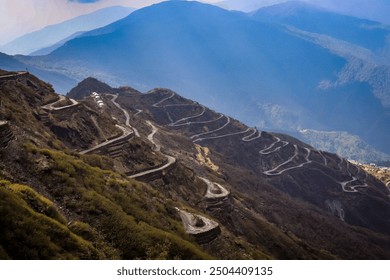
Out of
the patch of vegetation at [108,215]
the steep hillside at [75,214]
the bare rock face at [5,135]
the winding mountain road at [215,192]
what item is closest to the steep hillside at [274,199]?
the winding mountain road at [215,192]

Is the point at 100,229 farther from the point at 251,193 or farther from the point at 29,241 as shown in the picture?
the point at 251,193

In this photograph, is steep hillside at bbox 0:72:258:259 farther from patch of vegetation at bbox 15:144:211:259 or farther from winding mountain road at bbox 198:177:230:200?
winding mountain road at bbox 198:177:230:200

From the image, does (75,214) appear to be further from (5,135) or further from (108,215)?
(5,135)

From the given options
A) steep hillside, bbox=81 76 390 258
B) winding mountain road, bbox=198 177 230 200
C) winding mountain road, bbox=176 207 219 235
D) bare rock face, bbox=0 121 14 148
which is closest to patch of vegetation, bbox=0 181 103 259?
bare rock face, bbox=0 121 14 148

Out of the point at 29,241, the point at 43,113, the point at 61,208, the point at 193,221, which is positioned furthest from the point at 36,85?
the point at 29,241

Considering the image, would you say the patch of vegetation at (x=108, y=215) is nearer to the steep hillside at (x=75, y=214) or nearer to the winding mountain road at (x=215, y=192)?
the steep hillside at (x=75, y=214)
